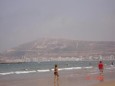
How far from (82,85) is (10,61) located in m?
90.7

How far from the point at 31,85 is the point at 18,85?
33.8 inches

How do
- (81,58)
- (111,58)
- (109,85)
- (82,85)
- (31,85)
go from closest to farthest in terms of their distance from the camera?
(109,85)
(82,85)
(31,85)
(111,58)
(81,58)

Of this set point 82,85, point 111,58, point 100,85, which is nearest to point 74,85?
point 82,85

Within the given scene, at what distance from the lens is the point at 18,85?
15.8m

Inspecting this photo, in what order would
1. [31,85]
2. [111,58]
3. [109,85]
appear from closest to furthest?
[109,85] → [31,85] → [111,58]

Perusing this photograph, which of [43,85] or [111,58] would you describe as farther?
[111,58]

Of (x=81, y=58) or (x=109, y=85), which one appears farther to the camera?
(x=81, y=58)

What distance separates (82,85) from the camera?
14.3 m

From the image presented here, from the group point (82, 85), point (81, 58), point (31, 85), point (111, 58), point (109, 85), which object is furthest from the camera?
point (81, 58)

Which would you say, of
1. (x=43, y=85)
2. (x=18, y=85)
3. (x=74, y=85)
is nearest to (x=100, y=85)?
(x=74, y=85)

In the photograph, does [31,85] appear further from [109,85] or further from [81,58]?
[81,58]

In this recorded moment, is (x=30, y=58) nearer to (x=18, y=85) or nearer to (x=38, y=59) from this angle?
(x=38, y=59)

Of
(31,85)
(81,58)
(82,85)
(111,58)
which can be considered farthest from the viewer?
(81,58)

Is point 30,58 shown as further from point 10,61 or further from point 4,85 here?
point 4,85
